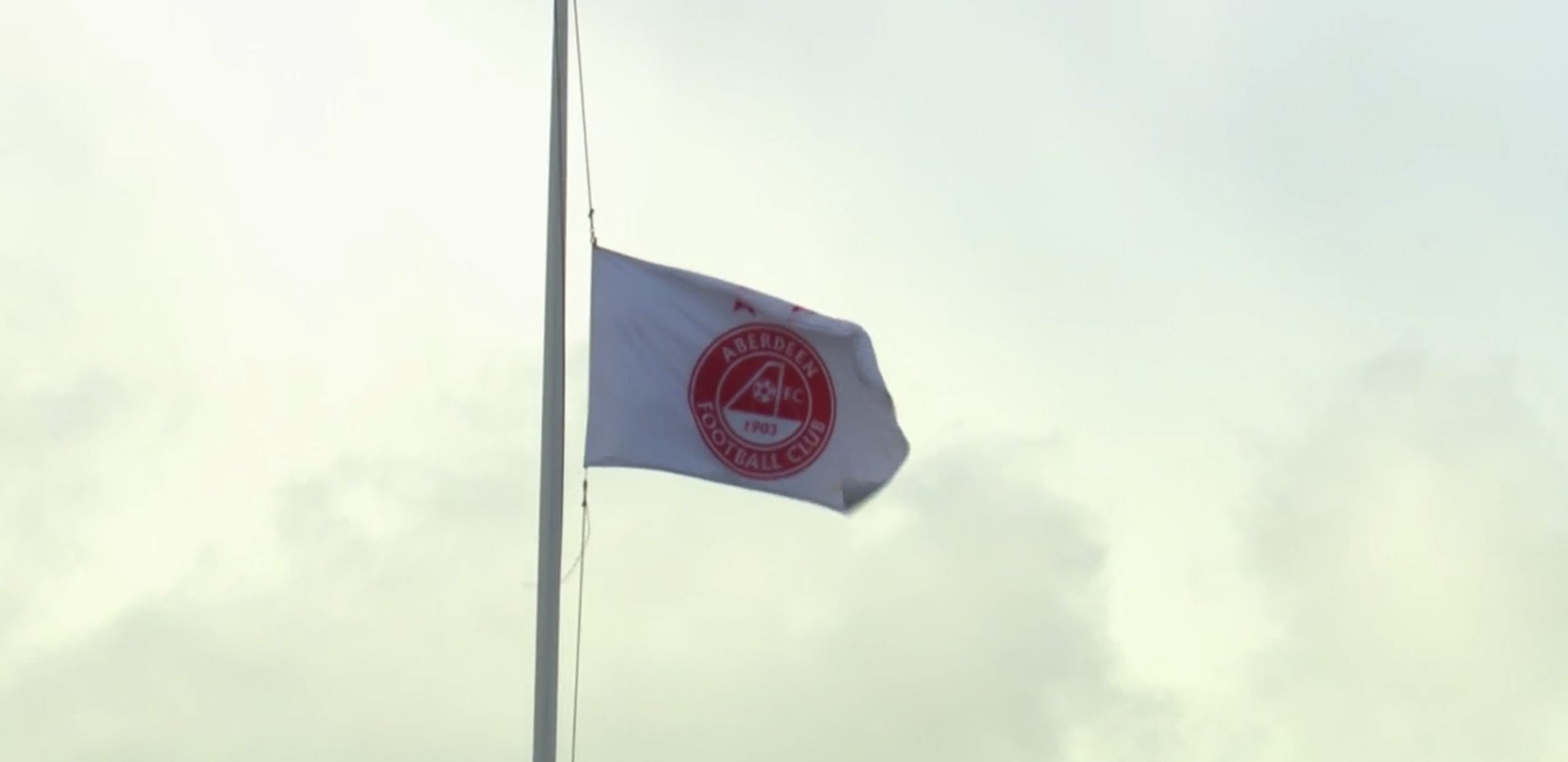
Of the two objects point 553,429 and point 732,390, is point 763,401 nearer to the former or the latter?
point 732,390

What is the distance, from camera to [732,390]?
23.0 m

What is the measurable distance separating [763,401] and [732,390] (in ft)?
1.07

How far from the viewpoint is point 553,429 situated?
21.1m

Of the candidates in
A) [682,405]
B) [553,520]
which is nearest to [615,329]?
[682,405]

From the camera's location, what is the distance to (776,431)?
2330 cm

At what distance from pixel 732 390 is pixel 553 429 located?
2.50 metres

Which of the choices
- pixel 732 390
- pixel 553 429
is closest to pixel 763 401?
pixel 732 390

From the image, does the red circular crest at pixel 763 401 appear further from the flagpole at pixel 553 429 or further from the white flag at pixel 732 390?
the flagpole at pixel 553 429

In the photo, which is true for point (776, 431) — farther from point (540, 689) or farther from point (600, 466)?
point (540, 689)

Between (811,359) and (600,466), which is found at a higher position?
(811,359)

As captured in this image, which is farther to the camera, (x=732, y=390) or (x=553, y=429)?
(x=732, y=390)

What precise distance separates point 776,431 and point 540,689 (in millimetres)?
4128

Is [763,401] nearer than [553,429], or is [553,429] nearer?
[553,429]

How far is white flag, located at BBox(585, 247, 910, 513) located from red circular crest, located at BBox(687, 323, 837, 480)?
12mm
